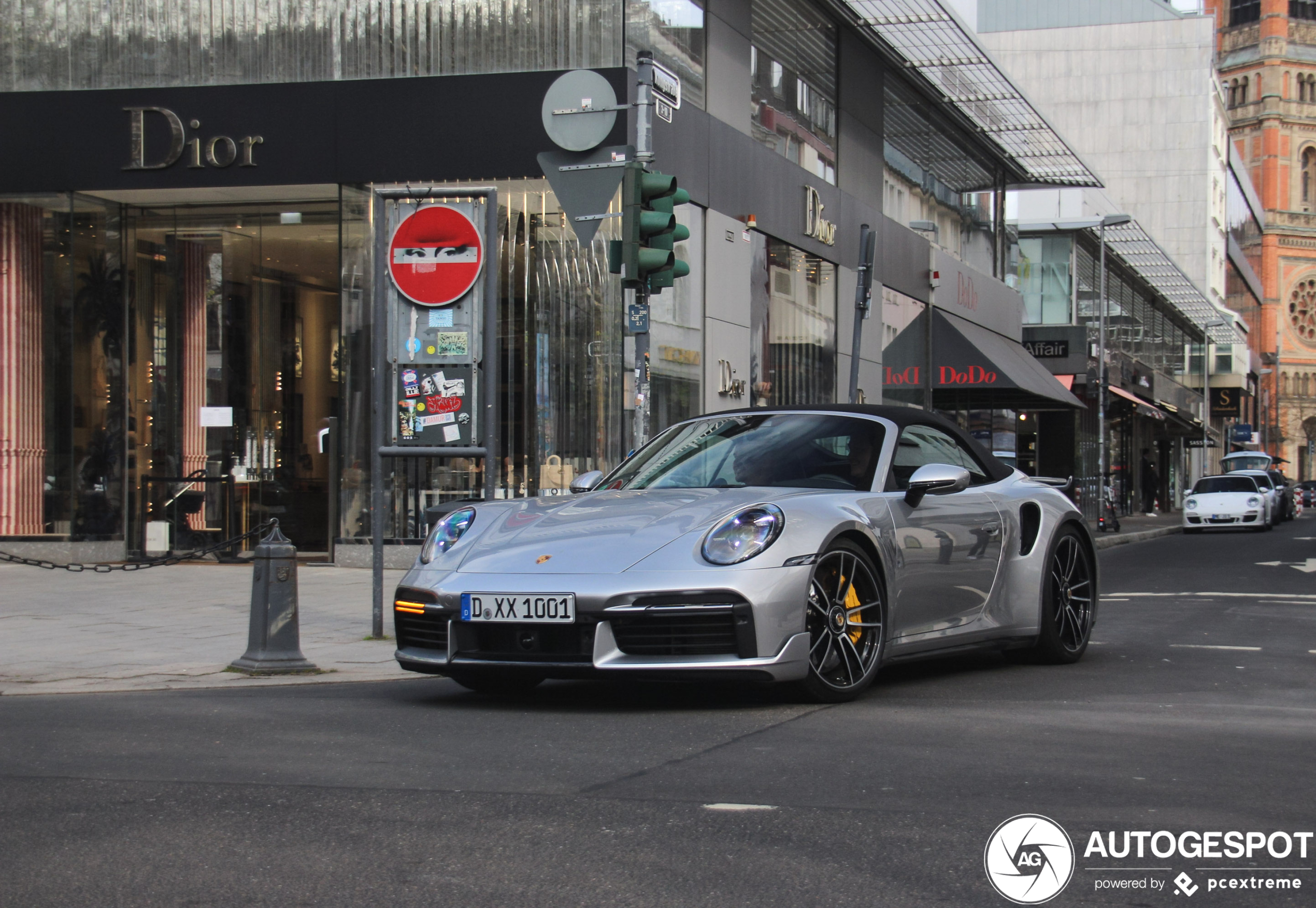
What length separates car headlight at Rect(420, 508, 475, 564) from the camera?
6555 millimetres

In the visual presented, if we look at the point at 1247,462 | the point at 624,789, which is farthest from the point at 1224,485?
the point at 624,789

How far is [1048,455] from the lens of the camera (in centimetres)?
4219

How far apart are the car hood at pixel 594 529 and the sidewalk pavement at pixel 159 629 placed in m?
1.59

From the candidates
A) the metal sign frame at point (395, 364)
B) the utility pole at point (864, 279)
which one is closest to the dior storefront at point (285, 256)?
the utility pole at point (864, 279)

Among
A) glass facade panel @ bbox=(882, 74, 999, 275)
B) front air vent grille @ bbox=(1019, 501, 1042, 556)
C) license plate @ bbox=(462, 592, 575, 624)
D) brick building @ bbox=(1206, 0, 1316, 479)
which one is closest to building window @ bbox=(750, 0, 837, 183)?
glass facade panel @ bbox=(882, 74, 999, 275)

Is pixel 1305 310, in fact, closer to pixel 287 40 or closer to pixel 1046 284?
pixel 1046 284

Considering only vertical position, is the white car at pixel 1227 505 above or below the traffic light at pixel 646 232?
below

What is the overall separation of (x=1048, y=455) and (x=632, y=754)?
127ft

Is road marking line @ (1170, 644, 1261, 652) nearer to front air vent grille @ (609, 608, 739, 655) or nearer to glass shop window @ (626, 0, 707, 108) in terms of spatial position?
front air vent grille @ (609, 608, 739, 655)

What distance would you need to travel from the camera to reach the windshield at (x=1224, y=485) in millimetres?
36938

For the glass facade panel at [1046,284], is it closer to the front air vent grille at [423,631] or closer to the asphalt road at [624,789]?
the asphalt road at [624,789]

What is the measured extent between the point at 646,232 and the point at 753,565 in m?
4.58

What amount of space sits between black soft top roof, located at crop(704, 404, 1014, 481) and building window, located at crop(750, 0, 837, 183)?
12.6 meters

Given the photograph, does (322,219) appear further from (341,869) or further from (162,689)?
(341,869)
